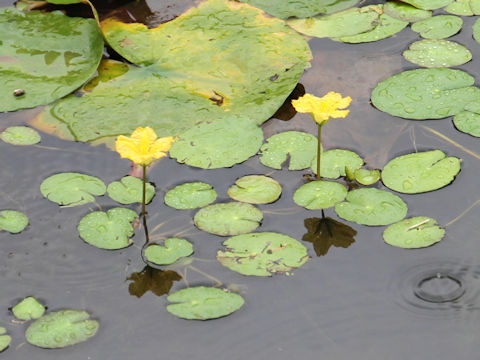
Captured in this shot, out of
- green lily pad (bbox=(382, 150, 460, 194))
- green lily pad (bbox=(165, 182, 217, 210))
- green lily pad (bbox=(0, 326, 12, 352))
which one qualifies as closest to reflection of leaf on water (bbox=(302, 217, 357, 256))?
green lily pad (bbox=(382, 150, 460, 194))

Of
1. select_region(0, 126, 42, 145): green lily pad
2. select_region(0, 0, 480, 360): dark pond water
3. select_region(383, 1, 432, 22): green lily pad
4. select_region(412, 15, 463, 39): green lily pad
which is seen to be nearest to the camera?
select_region(0, 0, 480, 360): dark pond water

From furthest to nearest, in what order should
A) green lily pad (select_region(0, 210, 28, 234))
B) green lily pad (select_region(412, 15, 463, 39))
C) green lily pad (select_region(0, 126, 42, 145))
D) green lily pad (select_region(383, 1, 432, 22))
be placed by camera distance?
green lily pad (select_region(383, 1, 432, 22)) < green lily pad (select_region(412, 15, 463, 39)) < green lily pad (select_region(0, 126, 42, 145)) < green lily pad (select_region(0, 210, 28, 234))

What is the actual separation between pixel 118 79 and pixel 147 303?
3.97 feet

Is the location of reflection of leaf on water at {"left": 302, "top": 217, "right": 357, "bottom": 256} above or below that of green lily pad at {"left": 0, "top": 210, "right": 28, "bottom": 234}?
above

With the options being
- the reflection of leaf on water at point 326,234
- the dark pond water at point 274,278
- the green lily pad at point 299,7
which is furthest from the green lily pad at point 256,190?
the green lily pad at point 299,7

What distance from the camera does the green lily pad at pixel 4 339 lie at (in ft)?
7.57

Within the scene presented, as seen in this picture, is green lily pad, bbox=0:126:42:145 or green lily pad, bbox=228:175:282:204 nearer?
green lily pad, bbox=228:175:282:204

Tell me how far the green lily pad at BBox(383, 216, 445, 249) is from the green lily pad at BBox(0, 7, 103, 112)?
146cm

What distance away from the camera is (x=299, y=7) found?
3.70 m

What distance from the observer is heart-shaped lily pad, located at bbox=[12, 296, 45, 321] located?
239 centimetres

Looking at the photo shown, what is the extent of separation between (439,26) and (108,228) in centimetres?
192

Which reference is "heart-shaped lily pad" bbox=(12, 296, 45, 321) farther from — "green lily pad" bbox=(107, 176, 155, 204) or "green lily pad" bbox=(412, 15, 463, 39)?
"green lily pad" bbox=(412, 15, 463, 39)

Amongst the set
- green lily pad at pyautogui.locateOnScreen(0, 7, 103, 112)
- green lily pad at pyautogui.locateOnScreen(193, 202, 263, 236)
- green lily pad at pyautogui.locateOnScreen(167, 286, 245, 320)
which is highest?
green lily pad at pyautogui.locateOnScreen(0, 7, 103, 112)

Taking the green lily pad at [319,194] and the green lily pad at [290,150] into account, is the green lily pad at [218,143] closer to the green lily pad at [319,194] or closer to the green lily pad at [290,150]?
the green lily pad at [290,150]
